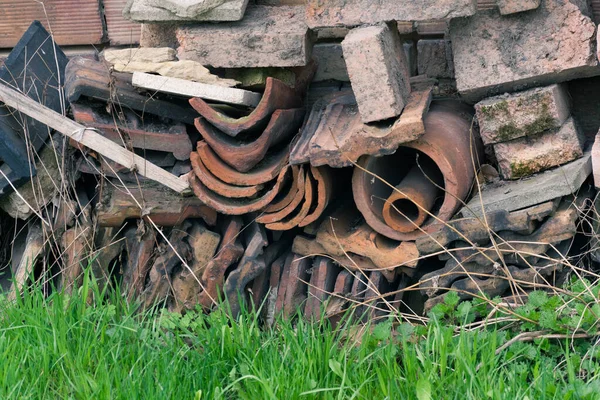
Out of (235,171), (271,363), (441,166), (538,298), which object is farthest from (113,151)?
(538,298)

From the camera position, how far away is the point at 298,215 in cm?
381

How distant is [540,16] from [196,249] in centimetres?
208

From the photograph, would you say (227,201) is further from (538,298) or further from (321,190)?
A: (538,298)

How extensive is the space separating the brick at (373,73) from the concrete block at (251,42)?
42 cm

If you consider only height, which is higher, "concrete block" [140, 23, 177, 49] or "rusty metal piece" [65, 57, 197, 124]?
"concrete block" [140, 23, 177, 49]

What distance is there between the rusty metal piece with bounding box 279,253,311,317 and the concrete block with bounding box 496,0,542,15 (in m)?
1.57

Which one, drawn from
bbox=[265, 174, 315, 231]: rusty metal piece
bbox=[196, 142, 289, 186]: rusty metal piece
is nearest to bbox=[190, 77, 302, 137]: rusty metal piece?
bbox=[196, 142, 289, 186]: rusty metal piece

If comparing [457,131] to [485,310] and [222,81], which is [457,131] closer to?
[485,310]

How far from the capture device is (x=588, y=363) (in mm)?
2949

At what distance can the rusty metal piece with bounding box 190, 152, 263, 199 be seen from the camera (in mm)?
3828

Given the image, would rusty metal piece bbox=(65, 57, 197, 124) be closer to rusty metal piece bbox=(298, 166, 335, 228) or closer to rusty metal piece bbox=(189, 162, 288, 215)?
rusty metal piece bbox=(189, 162, 288, 215)

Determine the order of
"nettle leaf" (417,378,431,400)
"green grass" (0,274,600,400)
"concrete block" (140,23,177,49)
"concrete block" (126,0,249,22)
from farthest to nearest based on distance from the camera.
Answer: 1. "concrete block" (140,23,177,49)
2. "concrete block" (126,0,249,22)
3. "green grass" (0,274,600,400)
4. "nettle leaf" (417,378,431,400)

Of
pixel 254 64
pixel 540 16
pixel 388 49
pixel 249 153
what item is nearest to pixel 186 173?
pixel 249 153

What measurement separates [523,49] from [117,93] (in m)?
2.06
